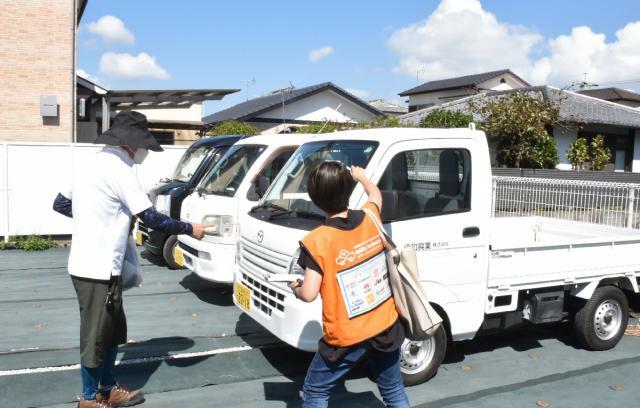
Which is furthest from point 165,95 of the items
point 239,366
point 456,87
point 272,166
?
point 456,87

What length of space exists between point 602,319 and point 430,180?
2.28 metres

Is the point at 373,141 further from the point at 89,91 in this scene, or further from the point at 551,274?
the point at 89,91

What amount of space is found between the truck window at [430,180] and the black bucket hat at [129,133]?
5.76 ft

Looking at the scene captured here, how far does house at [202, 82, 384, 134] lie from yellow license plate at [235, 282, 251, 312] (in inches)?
908

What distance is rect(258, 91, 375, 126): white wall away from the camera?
28922 mm

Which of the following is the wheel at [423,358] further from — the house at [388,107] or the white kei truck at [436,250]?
the house at [388,107]

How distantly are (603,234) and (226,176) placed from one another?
4.60m

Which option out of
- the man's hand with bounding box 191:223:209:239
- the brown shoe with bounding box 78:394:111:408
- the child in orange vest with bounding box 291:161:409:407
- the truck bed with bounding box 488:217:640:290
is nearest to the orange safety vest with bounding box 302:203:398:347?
the child in orange vest with bounding box 291:161:409:407

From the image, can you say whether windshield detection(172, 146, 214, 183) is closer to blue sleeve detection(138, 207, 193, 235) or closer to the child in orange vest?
blue sleeve detection(138, 207, 193, 235)

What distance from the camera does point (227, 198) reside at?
702 cm

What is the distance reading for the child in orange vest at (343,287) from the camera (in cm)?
279

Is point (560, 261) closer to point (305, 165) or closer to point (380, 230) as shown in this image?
point (305, 165)

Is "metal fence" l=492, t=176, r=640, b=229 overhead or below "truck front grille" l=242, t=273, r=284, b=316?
overhead

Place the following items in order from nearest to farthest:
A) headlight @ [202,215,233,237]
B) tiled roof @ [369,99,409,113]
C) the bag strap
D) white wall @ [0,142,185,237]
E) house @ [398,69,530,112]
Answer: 1. the bag strap
2. headlight @ [202,215,233,237]
3. white wall @ [0,142,185,237]
4. house @ [398,69,530,112]
5. tiled roof @ [369,99,409,113]
